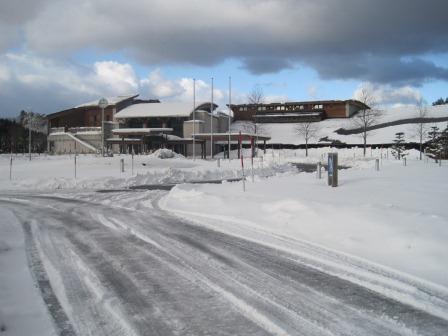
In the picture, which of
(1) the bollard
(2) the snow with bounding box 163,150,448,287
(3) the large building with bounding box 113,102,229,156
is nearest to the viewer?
(2) the snow with bounding box 163,150,448,287

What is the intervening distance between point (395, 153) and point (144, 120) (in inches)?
1521

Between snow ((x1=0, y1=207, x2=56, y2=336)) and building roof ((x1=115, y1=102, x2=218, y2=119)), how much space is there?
6867cm

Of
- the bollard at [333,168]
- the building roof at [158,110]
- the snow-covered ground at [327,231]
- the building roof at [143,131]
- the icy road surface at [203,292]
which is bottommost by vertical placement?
the icy road surface at [203,292]

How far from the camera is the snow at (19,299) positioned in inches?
190

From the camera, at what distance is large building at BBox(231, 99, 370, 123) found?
97312mm

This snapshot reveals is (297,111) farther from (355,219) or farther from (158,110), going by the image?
(355,219)

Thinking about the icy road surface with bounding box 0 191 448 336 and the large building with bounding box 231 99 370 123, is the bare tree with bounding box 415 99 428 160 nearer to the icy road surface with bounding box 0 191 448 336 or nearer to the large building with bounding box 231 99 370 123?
the large building with bounding box 231 99 370 123

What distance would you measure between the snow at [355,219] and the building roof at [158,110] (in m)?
61.6

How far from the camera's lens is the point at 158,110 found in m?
79.8

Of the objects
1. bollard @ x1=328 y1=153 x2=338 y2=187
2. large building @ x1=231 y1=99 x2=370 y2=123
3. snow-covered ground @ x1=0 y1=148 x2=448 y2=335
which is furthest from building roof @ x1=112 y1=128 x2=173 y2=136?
bollard @ x1=328 y1=153 x2=338 y2=187

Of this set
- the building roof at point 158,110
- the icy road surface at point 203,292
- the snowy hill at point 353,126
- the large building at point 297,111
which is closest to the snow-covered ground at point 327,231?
the icy road surface at point 203,292

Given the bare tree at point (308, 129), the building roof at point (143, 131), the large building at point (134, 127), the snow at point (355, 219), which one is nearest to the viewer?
the snow at point (355, 219)

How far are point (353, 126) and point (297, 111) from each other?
43.6 feet

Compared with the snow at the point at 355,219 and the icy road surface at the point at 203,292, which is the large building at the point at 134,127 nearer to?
the snow at the point at 355,219
